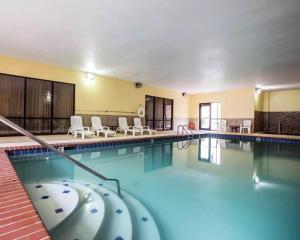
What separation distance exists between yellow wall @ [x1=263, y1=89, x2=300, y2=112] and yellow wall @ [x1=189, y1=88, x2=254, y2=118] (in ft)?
7.37

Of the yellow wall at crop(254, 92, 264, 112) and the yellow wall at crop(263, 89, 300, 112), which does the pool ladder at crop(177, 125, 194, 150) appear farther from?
the yellow wall at crop(263, 89, 300, 112)

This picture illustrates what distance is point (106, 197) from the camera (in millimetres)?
2746

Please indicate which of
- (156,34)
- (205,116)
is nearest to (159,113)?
(205,116)

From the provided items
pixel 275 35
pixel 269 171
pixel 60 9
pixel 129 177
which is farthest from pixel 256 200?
pixel 60 9

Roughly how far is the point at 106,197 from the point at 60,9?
3126 mm

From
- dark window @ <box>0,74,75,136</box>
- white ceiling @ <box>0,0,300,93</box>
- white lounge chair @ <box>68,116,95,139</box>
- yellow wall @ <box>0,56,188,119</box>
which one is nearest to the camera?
white ceiling @ <box>0,0,300,93</box>

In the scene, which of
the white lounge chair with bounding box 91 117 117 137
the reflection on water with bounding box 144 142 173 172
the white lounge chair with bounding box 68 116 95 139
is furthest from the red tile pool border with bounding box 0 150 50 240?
the white lounge chair with bounding box 91 117 117 137

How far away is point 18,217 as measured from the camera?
130cm

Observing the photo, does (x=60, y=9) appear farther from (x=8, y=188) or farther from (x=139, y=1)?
(x=8, y=188)

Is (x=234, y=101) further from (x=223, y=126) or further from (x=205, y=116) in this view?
(x=205, y=116)

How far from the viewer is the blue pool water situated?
2.18 m

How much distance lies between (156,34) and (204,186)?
3146 millimetres

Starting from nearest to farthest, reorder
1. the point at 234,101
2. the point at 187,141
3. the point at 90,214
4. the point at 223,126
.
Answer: the point at 90,214
the point at 187,141
the point at 234,101
the point at 223,126

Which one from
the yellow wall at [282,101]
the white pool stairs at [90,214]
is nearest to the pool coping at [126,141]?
the white pool stairs at [90,214]
